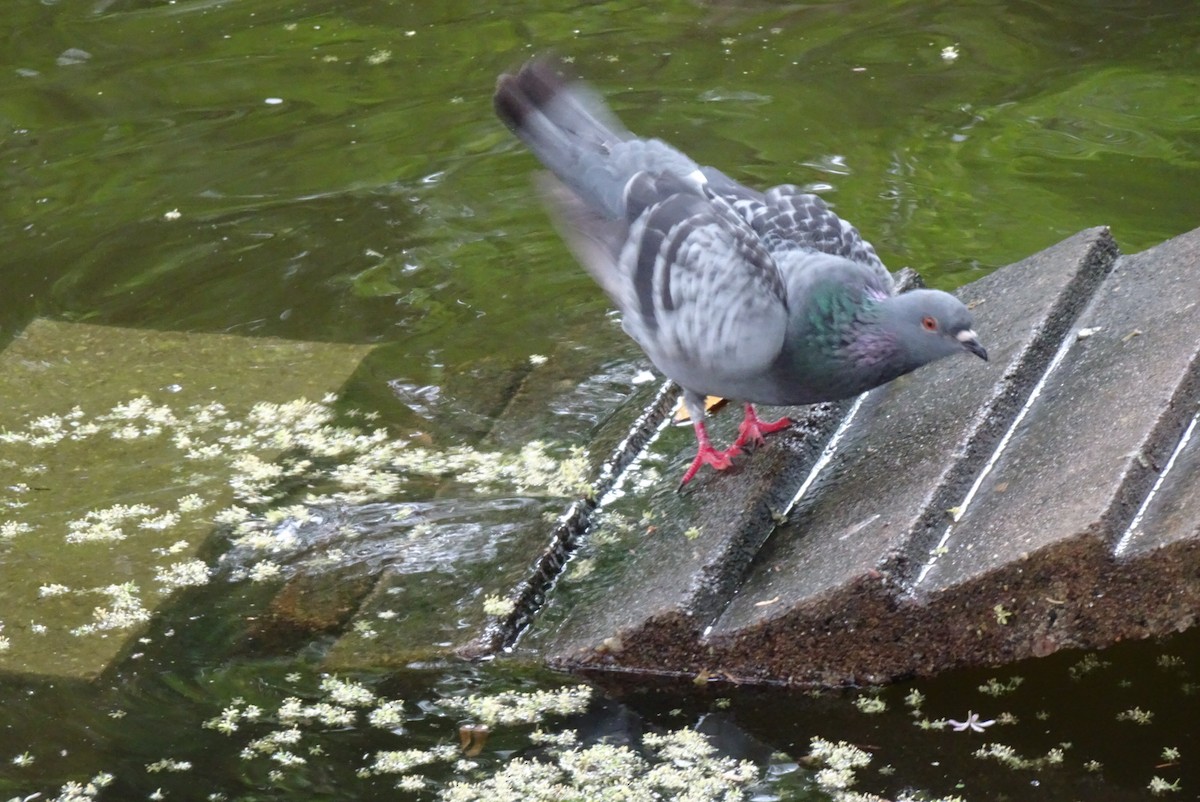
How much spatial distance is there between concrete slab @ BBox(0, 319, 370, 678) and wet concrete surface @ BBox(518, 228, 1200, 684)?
43.0 inches

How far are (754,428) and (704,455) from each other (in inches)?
→ 6.5

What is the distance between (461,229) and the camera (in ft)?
18.2

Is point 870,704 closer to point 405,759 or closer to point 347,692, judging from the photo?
point 405,759

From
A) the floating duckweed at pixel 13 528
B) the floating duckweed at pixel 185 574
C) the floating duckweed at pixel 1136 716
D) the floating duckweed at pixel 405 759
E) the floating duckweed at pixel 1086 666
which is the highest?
the floating duckweed at pixel 13 528

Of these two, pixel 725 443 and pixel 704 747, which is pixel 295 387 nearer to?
pixel 725 443

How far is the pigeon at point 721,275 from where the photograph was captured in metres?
3.32

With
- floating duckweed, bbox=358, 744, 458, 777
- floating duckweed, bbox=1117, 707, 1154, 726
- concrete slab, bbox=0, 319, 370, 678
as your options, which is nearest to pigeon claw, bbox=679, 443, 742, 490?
floating duckweed, bbox=358, 744, 458, 777

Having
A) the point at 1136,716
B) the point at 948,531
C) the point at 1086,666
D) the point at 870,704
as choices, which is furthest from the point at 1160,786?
the point at 948,531

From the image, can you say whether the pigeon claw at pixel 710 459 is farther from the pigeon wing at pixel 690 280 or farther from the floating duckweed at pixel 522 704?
the floating duckweed at pixel 522 704

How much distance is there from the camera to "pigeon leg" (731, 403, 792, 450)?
12.6ft

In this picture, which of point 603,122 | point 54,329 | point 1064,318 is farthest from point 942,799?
point 54,329

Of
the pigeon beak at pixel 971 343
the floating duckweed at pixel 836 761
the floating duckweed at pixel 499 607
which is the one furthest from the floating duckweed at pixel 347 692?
the pigeon beak at pixel 971 343

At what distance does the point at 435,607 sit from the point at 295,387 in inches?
51.6

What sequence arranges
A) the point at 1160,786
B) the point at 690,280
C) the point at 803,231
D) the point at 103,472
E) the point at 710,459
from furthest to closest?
1. the point at 103,472
2. the point at 710,459
3. the point at 803,231
4. the point at 690,280
5. the point at 1160,786
